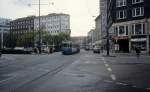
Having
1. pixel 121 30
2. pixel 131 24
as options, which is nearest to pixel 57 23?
pixel 121 30

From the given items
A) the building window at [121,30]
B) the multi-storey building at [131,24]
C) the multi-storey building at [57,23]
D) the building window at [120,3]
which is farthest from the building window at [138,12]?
the multi-storey building at [57,23]

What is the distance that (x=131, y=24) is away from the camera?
6444cm

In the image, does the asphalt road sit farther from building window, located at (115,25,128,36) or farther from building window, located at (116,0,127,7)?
building window, located at (116,0,127,7)

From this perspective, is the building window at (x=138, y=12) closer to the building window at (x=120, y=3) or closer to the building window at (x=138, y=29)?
the building window at (x=138, y=29)

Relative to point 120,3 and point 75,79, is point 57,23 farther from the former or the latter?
point 75,79

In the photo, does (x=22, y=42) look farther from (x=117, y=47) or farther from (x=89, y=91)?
(x=89, y=91)

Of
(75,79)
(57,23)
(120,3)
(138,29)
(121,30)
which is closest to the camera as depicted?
(75,79)

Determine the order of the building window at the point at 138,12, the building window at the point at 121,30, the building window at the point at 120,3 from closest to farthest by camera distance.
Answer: the building window at the point at 138,12
the building window at the point at 121,30
the building window at the point at 120,3

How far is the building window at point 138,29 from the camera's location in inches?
2413

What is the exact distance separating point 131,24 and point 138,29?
255cm

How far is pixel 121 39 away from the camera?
67062mm

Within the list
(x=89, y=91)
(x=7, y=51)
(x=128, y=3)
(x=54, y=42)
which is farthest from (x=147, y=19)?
(x=54, y=42)

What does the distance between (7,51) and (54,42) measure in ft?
180

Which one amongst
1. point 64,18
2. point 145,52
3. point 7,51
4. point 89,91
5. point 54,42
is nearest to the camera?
point 89,91
